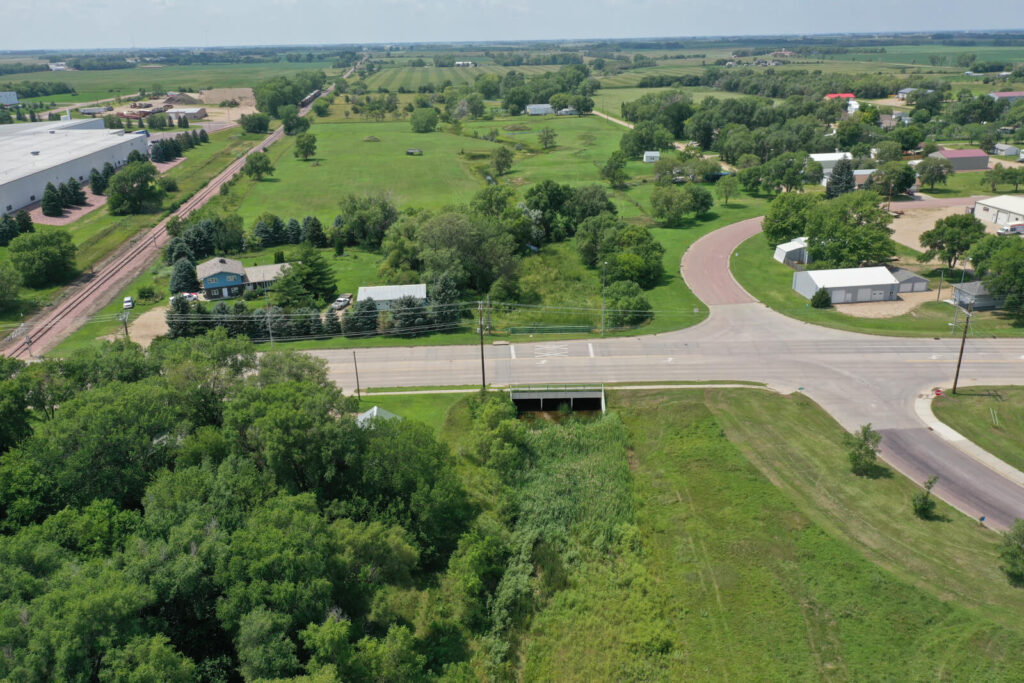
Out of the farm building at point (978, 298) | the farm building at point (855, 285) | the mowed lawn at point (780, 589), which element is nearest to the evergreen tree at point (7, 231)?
the mowed lawn at point (780, 589)

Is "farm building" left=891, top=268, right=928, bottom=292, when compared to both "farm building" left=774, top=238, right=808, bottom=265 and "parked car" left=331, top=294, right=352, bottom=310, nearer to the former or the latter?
"farm building" left=774, top=238, right=808, bottom=265

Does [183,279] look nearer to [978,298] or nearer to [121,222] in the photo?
[121,222]

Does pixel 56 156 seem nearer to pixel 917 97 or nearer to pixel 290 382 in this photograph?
pixel 290 382

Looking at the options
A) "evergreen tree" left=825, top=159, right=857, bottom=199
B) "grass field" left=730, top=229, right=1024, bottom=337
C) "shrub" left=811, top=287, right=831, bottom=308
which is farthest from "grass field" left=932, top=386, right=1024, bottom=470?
"evergreen tree" left=825, top=159, right=857, bottom=199

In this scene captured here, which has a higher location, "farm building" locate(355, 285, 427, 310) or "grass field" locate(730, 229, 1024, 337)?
"farm building" locate(355, 285, 427, 310)

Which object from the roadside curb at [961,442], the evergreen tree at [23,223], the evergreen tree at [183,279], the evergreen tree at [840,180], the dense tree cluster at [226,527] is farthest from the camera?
the evergreen tree at [840,180]

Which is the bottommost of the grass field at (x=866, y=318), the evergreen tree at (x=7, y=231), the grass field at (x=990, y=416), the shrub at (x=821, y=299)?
the grass field at (x=990, y=416)

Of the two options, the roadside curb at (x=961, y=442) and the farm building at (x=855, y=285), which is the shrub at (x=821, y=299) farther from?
the roadside curb at (x=961, y=442)

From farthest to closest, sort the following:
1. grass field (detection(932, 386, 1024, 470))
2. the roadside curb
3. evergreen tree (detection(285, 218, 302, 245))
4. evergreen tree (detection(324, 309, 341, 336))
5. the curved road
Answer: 1. evergreen tree (detection(285, 218, 302, 245))
2. evergreen tree (detection(324, 309, 341, 336))
3. the curved road
4. grass field (detection(932, 386, 1024, 470))
5. the roadside curb
